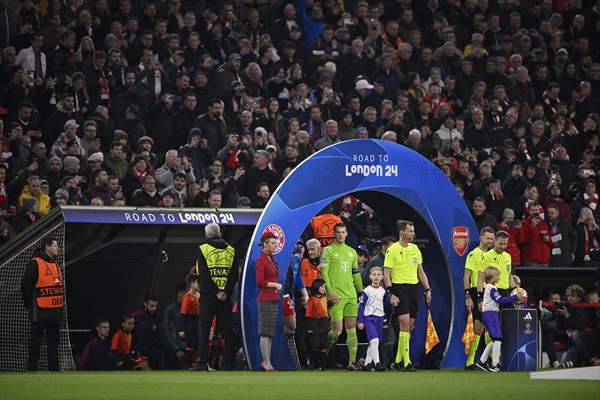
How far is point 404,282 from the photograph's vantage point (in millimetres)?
16906

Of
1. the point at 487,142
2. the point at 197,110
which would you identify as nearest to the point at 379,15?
the point at 487,142

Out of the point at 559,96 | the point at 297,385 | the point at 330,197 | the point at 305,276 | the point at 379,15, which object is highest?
the point at 379,15

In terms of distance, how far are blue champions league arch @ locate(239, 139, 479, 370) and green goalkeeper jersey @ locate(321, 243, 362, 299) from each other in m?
0.66

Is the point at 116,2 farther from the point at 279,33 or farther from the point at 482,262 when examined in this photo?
the point at 482,262

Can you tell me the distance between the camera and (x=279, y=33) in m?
25.9

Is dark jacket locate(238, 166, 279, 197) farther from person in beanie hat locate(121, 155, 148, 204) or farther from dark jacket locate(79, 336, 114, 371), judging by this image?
dark jacket locate(79, 336, 114, 371)

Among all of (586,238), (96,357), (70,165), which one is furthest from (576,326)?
(70,165)

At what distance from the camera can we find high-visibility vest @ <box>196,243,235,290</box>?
16719 millimetres

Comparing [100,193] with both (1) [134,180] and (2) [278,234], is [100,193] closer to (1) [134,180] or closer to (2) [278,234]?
(1) [134,180]

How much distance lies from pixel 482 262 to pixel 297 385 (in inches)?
203

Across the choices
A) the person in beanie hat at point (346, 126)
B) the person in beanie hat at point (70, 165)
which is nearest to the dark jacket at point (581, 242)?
the person in beanie hat at point (346, 126)

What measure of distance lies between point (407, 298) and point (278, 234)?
80.9 inches

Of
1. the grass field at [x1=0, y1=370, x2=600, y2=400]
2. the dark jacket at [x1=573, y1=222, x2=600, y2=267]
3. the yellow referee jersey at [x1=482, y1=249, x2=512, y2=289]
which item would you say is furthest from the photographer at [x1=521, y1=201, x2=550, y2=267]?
the grass field at [x1=0, y1=370, x2=600, y2=400]

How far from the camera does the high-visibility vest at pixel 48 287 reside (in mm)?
16562
